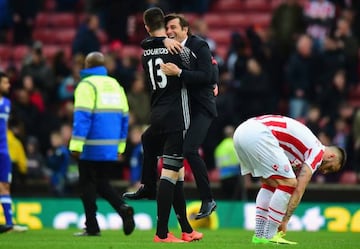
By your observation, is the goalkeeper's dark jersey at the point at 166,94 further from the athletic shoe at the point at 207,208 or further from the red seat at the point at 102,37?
the red seat at the point at 102,37

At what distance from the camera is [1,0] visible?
27.0 meters

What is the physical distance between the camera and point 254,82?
22.8m

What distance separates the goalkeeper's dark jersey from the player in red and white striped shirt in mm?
805

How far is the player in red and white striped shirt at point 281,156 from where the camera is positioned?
12531mm

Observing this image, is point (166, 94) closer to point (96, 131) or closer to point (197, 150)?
point (197, 150)

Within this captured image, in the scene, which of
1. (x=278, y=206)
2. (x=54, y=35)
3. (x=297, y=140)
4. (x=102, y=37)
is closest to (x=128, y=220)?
(x=278, y=206)

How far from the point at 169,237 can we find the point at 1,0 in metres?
15.0

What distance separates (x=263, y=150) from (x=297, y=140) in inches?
16.4

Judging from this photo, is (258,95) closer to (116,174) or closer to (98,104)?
(116,174)

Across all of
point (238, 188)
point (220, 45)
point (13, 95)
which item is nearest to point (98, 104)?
point (238, 188)

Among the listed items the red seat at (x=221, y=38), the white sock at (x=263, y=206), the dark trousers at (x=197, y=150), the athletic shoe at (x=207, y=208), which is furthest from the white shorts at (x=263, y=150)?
the red seat at (x=221, y=38)

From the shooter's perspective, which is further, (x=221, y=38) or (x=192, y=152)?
(x=221, y=38)

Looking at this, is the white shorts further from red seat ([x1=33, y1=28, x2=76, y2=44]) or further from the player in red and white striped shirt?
red seat ([x1=33, y1=28, x2=76, y2=44])

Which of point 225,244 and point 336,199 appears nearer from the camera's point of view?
point 225,244
